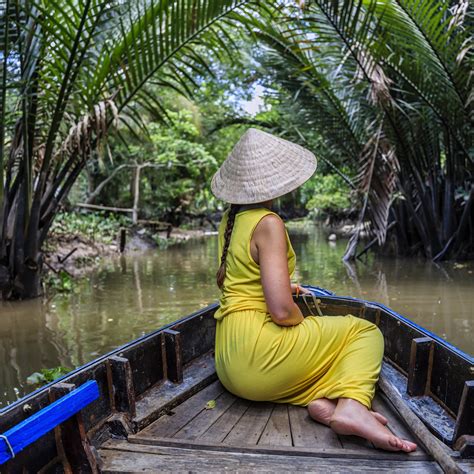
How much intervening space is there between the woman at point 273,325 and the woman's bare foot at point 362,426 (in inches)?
0.6

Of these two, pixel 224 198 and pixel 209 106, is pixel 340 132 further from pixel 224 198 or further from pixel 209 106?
pixel 209 106

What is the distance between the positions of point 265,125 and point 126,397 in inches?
444

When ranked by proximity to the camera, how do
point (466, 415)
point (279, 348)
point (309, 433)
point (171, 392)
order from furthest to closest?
point (171, 392) → point (279, 348) → point (309, 433) → point (466, 415)

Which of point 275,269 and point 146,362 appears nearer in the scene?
point 275,269

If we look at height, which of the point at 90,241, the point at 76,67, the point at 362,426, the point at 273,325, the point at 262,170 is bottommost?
the point at 90,241

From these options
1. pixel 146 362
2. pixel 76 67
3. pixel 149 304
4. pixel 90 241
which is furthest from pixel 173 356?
pixel 90 241

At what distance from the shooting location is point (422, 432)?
84.3 inches

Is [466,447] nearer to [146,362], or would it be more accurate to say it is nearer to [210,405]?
[210,405]

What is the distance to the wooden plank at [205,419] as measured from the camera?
2355 millimetres

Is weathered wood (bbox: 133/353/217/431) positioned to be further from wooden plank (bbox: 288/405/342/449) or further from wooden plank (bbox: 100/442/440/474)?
wooden plank (bbox: 288/405/342/449)

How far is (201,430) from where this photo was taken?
2.39 metres

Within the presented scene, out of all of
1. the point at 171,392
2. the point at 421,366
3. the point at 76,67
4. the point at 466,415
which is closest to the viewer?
the point at 466,415

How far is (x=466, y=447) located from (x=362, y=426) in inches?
15.2

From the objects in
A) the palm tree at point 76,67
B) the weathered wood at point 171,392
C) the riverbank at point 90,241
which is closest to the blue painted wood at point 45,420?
the weathered wood at point 171,392
